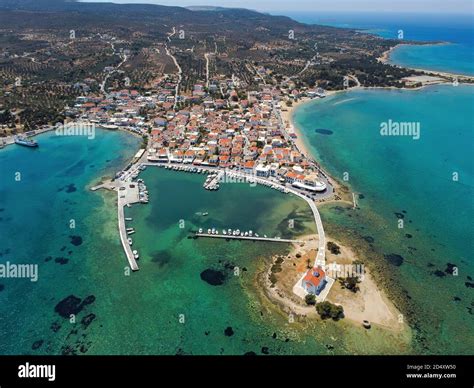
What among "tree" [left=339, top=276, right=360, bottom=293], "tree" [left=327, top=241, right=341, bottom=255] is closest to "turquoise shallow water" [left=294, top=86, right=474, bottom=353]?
"tree" [left=327, top=241, right=341, bottom=255]

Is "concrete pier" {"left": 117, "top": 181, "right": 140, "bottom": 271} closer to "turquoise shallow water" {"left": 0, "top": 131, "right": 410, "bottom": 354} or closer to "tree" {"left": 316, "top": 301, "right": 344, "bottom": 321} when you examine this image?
"turquoise shallow water" {"left": 0, "top": 131, "right": 410, "bottom": 354}

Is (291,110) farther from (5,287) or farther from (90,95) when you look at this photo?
(5,287)

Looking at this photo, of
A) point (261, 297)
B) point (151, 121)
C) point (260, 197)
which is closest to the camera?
point (261, 297)

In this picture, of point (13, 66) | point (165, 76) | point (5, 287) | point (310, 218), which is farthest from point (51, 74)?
point (310, 218)

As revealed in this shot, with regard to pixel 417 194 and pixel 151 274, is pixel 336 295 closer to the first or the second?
pixel 151 274

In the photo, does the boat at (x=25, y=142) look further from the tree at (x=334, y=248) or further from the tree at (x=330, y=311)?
the tree at (x=330, y=311)

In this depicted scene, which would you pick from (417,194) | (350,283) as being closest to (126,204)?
(350,283)
